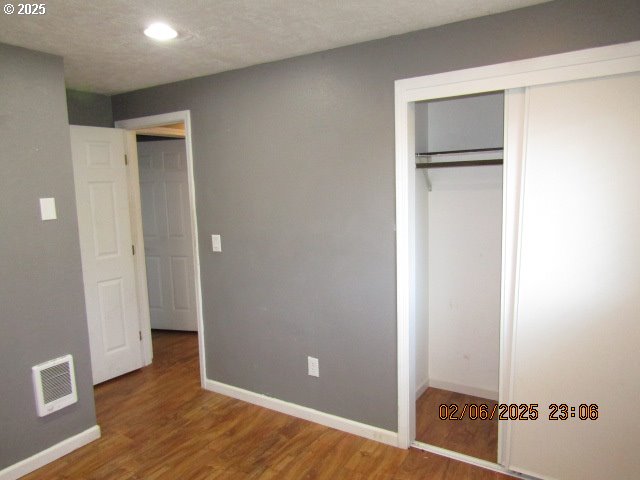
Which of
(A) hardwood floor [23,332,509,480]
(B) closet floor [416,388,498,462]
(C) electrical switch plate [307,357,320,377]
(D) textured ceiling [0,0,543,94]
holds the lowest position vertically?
(A) hardwood floor [23,332,509,480]

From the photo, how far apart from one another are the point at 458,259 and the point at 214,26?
215 centimetres

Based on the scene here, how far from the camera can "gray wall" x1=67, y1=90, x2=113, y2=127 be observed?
339 cm

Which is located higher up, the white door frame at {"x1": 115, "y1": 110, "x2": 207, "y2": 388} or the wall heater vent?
the white door frame at {"x1": 115, "y1": 110, "x2": 207, "y2": 388}

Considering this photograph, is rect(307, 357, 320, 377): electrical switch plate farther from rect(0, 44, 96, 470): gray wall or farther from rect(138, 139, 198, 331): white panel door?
rect(138, 139, 198, 331): white panel door

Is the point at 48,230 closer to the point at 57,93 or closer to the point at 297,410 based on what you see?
the point at 57,93

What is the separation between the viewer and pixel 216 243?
3195 mm

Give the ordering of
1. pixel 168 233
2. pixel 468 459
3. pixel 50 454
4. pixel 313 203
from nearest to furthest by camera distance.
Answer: pixel 468 459 < pixel 50 454 < pixel 313 203 < pixel 168 233

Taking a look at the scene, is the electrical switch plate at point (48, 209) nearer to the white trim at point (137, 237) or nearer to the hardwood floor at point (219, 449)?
the white trim at point (137, 237)

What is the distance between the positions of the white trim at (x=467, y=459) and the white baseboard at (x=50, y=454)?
6.52 ft

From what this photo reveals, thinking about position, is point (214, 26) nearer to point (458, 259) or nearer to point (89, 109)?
point (89, 109)

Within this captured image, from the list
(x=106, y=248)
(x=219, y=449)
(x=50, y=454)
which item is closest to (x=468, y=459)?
(x=219, y=449)

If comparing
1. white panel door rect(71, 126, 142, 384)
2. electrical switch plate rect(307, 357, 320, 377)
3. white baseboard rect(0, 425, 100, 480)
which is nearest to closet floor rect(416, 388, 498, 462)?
electrical switch plate rect(307, 357, 320, 377)

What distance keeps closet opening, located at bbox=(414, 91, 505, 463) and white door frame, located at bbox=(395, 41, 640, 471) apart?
526 millimetres

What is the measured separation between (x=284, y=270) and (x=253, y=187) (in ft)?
1.96
